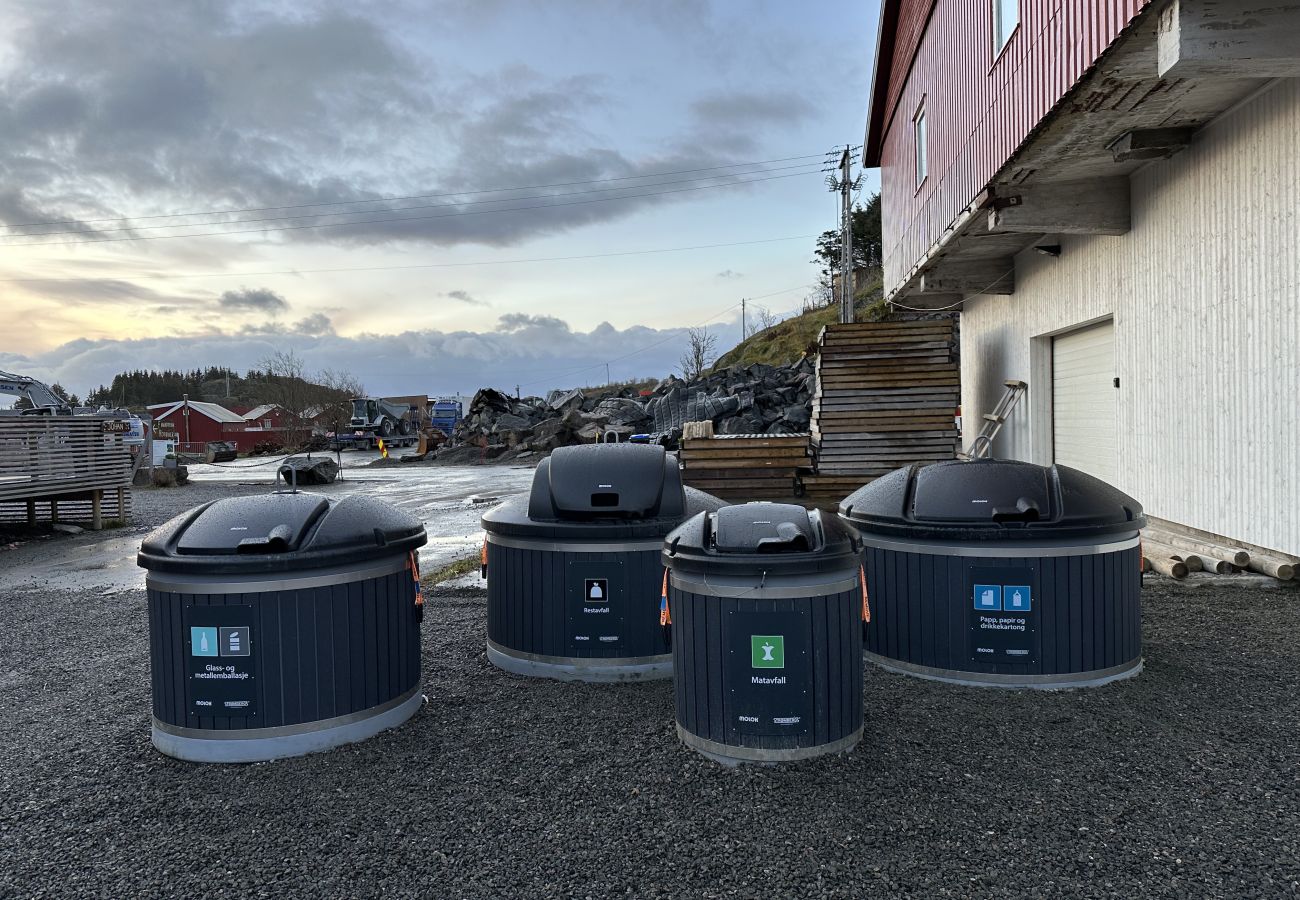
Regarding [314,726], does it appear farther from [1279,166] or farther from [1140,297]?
[1140,297]

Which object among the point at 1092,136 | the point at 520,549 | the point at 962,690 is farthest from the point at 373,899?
the point at 1092,136

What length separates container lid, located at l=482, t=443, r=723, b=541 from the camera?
5066 millimetres

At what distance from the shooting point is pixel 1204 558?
303 inches

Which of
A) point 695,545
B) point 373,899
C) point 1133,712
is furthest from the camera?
point 1133,712

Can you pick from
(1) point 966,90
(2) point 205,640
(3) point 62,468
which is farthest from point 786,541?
(3) point 62,468

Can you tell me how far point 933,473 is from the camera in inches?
203

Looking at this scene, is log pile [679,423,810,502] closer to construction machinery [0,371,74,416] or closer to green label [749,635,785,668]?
green label [749,635,785,668]

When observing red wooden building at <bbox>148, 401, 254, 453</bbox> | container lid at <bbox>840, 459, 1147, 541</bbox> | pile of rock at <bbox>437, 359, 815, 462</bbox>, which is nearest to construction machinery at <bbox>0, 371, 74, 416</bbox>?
pile of rock at <bbox>437, 359, 815, 462</bbox>

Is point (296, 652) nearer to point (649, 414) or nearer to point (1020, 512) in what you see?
point (1020, 512)

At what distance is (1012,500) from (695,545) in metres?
2.04

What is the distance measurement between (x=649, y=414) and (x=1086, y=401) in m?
20.8

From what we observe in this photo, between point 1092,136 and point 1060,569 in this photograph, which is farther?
point 1092,136

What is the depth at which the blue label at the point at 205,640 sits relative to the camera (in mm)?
4090

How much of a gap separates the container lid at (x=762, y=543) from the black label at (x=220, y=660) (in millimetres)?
2098
